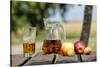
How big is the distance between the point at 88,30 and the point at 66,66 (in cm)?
34

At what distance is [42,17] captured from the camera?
6.09 feet

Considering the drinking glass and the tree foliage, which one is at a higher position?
the tree foliage

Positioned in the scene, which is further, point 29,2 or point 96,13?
point 96,13

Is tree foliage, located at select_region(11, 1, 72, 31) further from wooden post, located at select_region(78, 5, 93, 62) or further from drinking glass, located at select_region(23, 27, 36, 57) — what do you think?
wooden post, located at select_region(78, 5, 93, 62)

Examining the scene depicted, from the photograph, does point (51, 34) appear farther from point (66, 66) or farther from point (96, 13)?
point (96, 13)

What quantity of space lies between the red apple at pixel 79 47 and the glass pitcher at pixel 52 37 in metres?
0.14

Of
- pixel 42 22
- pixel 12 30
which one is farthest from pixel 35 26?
pixel 12 30

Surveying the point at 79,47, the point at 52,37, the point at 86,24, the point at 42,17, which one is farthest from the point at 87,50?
the point at 42,17

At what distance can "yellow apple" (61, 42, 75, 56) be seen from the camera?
6.28ft

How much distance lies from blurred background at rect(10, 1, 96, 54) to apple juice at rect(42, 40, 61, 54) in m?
0.05

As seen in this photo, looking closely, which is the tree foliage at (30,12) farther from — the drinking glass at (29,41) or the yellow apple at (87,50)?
the yellow apple at (87,50)

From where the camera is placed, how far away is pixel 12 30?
69.3 inches

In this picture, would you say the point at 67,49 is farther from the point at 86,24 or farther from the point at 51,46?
the point at 86,24

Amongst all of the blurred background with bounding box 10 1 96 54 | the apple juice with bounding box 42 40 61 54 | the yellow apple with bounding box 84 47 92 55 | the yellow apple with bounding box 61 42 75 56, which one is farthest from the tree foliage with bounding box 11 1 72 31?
the yellow apple with bounding box 84 47 92 55
